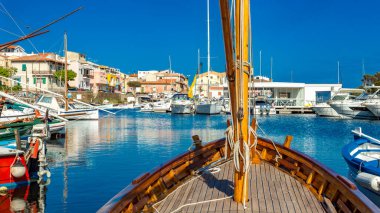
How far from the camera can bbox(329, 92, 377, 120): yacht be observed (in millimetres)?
54375

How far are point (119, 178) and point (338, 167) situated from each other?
10.9 m

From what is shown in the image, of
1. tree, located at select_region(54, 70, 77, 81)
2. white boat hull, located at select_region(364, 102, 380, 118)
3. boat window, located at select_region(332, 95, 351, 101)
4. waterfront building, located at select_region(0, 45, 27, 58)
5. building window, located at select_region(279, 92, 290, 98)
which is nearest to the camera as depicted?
white boat hull, located at select_region(364, 102, 380, 118)

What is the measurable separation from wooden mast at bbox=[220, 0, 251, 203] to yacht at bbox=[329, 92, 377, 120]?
5212 cm

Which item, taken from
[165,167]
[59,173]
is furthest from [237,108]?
[59,173]

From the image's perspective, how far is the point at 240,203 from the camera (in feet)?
21.1

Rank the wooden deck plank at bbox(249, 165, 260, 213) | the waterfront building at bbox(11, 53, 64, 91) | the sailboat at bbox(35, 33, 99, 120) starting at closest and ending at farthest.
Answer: the wooden deck plank at bbox(249, 165, 260, 213)
the sailboat at bbox(35, 33, 99, 120)
the waterfront building at bbox(11, 53, 64, 91)

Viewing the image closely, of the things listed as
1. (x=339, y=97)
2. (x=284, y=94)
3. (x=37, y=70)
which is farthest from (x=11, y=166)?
(x=284, y=94)

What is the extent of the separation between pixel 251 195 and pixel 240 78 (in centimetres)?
224

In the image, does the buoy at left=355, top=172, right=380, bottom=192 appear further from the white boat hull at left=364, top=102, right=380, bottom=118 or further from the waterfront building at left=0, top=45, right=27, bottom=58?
the waterfront building at left=0, top=45, right=27, bottom=58

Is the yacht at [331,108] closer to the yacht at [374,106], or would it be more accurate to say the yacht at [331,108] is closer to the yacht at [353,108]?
the yacht at [353,108]

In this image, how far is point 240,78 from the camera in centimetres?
577

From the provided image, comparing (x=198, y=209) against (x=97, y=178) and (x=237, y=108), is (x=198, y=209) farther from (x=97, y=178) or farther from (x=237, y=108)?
(x=97, y=178)

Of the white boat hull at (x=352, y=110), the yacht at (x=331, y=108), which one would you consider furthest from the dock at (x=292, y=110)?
the white boat hull at (x=352, y=110)

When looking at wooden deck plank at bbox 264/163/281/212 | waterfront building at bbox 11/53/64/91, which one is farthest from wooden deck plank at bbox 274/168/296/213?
waterfront building at bbox 11/53/64/91
